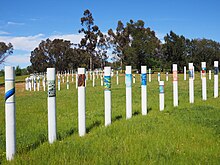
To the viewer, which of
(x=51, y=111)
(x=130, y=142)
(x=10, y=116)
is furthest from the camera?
(x=51, y=111)

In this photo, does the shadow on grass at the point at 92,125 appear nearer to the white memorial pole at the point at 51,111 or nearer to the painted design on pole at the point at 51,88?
the white memorial pole at the point at 51,111

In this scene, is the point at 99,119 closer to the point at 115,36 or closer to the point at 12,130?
the point at 12,130

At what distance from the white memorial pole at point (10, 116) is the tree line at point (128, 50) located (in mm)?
57641

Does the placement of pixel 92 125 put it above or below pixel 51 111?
below

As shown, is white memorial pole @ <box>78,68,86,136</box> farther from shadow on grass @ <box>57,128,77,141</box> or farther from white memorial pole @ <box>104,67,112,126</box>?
white memorial pole @ <box>104,67,112,126</box>

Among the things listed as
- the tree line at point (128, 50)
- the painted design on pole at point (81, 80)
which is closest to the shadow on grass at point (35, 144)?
the painted design on pole at point (81, 80)

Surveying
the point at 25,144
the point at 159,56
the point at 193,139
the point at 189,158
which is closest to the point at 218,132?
the point at 193,139

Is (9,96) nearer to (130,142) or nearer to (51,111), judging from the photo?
(51,111)

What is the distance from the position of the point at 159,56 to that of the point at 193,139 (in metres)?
68.3

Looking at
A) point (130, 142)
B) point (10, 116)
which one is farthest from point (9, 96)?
point (130, 142)

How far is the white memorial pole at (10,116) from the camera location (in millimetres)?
4438

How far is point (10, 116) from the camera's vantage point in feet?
14.7

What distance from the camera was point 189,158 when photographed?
13.5 feet

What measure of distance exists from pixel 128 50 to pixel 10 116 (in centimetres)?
5829
